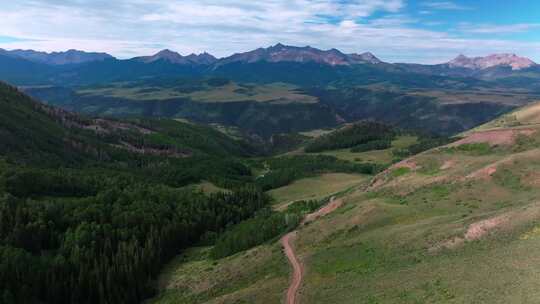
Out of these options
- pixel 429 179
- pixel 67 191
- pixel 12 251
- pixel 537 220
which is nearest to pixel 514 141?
pixel 429 179

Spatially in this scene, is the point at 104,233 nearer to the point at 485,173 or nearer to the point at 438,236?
the point at 438,236

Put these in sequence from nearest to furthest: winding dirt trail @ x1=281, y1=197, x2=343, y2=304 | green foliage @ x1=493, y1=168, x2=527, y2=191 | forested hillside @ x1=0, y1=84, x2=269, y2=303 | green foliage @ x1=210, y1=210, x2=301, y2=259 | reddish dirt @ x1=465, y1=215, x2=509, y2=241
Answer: reddish dirt @ x1=465, y1=215, x2=509, y2=241 < winding dirt trail @ x1=281, y1=197, x2=343, y2=304 < green foliage @ x1=493, y1=168, x2=527, y2=191 < forested hillside @ x1=0, y1=84, x2=269, y2=303 < green foliage @ x1=210, y1=210, x2=301, y2=259

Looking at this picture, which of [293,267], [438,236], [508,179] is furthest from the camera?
[508,179]

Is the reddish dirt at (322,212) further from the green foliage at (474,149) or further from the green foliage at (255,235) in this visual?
the green foliage at (474,149)

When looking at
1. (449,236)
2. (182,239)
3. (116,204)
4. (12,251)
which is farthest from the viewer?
(116,204)

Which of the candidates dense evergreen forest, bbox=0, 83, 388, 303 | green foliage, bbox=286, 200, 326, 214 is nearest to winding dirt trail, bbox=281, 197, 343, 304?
dense evergreen forest, bbox=0, 83, 388, 303

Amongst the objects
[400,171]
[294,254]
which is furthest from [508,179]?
[294,254]

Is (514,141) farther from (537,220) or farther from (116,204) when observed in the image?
(116,204)

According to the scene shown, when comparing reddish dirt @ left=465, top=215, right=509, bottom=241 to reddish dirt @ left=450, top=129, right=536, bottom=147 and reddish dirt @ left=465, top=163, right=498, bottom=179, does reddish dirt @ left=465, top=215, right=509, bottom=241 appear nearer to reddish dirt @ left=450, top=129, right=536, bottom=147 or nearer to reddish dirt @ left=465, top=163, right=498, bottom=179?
reddish dirt @ left=465, top=163, right=498, bottom=179

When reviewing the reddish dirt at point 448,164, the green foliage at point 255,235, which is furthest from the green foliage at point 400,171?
the green foliage at point 255,235
